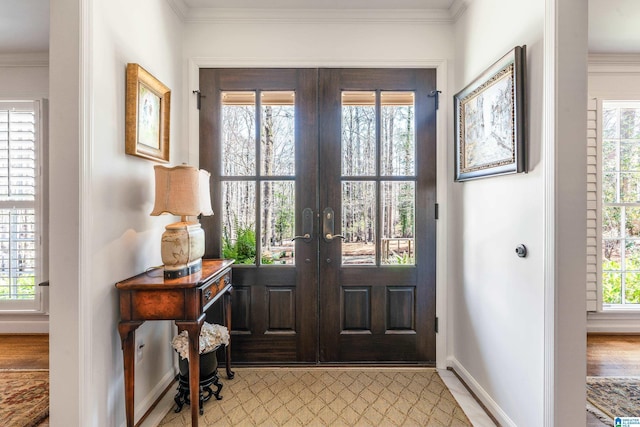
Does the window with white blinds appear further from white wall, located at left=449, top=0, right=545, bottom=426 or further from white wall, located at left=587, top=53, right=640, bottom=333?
white wall, located at left=587, top=53, right=640, bottom=333

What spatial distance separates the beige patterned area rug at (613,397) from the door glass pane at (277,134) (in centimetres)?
258

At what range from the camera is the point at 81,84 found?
1.33m

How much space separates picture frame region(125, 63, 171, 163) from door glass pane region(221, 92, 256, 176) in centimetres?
43

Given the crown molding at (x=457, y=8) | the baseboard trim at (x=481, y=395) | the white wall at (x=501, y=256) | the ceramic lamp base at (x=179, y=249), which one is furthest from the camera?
the crown molding at (x=457, y=8)

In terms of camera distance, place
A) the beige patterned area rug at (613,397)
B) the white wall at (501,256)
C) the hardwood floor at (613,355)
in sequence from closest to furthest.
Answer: the white wall at (501,256) < the beige patterned area rug at (613,397) < the hardwood floor at (613,355)

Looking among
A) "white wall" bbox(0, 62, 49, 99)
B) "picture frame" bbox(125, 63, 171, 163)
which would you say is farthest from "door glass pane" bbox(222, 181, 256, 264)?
"white wall" bbox(0, 62, 49, 99)

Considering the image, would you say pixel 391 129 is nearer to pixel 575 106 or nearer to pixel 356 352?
pixel 575 106

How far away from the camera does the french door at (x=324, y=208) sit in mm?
2334

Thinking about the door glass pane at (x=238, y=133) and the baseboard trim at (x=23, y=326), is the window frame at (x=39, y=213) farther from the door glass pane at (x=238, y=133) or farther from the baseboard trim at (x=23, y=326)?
the door glass pane at (x=238, y=133)

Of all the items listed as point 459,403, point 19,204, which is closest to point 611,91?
point 459,403

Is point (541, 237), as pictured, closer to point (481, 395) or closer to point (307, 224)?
point (481, 395)

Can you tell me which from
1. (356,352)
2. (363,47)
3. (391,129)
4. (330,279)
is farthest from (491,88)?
(356,352)

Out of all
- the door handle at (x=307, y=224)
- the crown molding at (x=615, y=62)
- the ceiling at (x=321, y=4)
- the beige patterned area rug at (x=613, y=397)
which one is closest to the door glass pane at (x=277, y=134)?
the door handle at (x=307, y=224)

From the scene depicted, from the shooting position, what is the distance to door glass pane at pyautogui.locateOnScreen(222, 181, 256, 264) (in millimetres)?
2350
